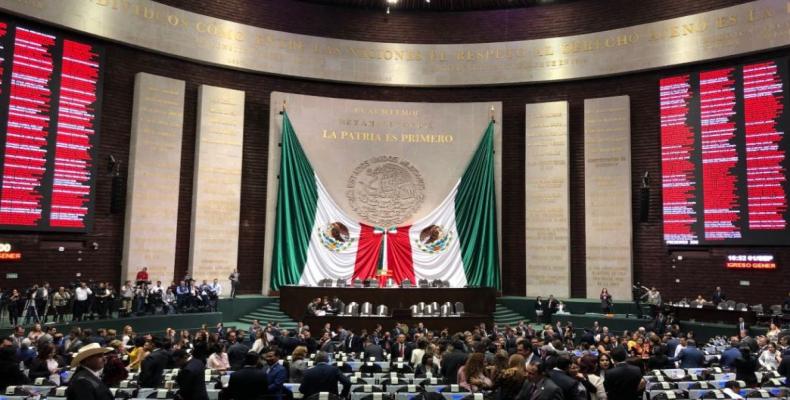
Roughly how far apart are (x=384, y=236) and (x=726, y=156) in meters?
12.0

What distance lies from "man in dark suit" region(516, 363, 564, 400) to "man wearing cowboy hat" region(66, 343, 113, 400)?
3.23 meters

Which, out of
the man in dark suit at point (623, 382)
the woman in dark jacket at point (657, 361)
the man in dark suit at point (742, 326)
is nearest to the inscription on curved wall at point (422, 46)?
the man in dark suit at point (742, 326)

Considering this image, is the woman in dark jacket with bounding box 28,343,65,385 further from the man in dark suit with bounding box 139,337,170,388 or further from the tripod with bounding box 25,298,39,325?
the tripod with bounding box 25,298,39,325

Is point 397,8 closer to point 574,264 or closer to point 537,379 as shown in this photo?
point 574,264

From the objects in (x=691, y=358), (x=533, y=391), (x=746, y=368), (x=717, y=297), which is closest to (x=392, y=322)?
(x=691, y=358)

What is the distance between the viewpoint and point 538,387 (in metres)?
5.01

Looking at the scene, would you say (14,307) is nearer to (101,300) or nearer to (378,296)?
(101,300)

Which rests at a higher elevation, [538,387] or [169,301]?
[538,387]

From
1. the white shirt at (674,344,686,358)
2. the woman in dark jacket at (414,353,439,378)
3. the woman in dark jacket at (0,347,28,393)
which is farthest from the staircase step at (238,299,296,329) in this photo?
the woman in dark jacket at (0,347,28,393)

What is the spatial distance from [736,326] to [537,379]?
44.5 ft

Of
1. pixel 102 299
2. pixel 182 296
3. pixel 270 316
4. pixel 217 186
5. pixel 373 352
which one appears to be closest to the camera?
pixel 373 352

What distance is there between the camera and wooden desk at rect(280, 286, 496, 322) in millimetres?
19312

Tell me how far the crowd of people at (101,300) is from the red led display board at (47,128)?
2.20m

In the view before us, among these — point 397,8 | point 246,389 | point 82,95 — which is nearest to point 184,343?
point 246,389
